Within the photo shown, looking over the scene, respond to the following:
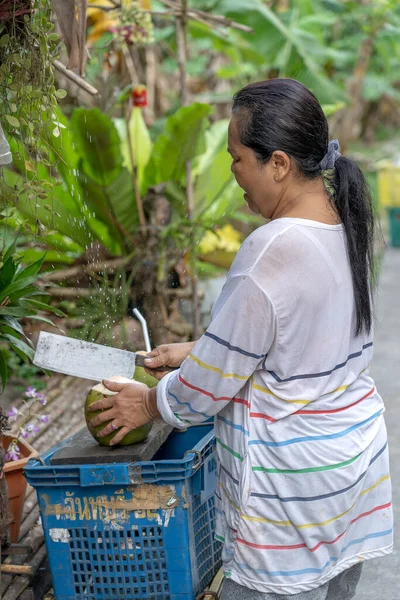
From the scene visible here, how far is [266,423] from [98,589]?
1015mm

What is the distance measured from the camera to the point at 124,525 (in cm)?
267

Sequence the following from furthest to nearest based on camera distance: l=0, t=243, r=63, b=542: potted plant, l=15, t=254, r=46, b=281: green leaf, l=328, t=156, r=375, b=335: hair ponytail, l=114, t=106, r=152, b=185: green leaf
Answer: l=114, t=106, r=152, b=185: green leaf → l=15, t=254, r=46, b=281: green leaf → l=0, t=243, r=63, b=542: potted plant → l=328, t=156, r=375, b=335: hair ponytail

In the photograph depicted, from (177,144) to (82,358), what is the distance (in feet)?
10.3

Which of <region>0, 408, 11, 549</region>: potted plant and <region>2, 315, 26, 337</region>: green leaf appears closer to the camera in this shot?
<region>0, 408, 11, 549</region>: potted plant

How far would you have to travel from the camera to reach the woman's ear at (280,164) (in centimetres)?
208

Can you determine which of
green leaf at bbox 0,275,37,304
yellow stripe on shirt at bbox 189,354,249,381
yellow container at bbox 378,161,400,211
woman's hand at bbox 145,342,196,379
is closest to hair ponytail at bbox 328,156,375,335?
yellow stripe on shirt at bbox 189,354,249,381

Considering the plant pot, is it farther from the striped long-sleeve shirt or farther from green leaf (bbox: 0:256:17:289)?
the striped long-sleeve shirt

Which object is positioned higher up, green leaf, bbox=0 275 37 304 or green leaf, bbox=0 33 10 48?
green leaf, bbox=0 33 10 48

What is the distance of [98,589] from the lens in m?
2.75

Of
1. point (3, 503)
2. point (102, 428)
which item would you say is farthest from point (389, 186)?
point (102, 428)

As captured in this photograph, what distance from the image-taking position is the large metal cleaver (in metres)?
2.49

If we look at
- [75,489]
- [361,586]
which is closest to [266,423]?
[75,489]

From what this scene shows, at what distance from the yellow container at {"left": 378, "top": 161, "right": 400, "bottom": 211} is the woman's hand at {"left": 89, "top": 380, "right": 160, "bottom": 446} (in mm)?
10514

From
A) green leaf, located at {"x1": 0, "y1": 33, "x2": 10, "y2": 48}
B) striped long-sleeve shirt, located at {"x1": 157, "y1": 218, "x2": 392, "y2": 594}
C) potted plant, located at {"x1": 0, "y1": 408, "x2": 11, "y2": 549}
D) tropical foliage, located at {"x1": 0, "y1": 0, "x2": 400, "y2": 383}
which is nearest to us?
striped long-sleeve shirt, located at {"x1": 157, "y1": 218, "x2": 392, "y2": 594}
